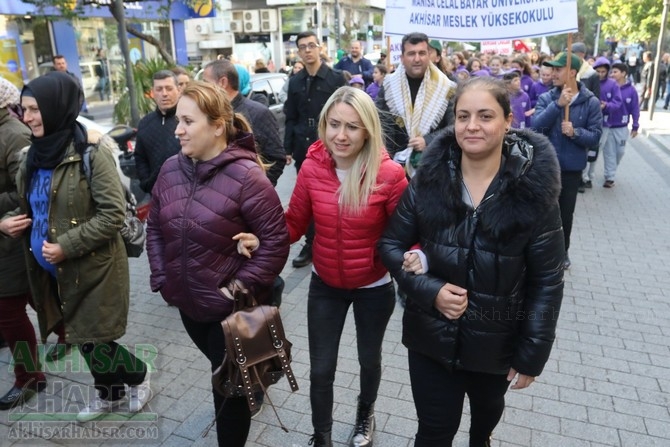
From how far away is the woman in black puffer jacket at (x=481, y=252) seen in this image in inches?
82.9

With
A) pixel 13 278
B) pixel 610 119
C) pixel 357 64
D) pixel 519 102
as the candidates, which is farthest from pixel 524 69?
pixel 13 278

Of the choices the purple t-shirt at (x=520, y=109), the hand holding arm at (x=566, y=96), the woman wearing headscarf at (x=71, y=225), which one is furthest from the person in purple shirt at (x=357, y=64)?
the woman wearing headscarf at (x=71, y=225)

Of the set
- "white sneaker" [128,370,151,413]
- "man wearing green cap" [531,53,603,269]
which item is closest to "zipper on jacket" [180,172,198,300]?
"white sneaker" [128,370,151,413]

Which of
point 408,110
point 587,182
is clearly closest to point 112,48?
point 587,182

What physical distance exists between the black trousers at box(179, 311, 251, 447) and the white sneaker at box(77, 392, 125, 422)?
1078 mm

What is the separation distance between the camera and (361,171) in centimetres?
263

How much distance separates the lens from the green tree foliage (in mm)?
19675

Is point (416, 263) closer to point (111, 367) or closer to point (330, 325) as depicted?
point (330, 325)

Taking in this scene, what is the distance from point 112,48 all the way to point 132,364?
2167 centimetres

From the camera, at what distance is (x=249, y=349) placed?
2.38 metres

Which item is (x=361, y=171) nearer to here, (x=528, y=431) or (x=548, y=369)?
(x=528, y=431)

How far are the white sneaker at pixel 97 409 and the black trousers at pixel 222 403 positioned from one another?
3.54 ft

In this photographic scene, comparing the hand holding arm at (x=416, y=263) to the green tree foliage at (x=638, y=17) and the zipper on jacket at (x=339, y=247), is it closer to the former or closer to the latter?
the zipper on jacket at (x=339, y=247)

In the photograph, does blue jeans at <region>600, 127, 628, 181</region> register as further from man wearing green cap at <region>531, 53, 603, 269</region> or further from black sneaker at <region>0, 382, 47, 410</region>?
black sneaker at <region>0, 382, 47, 410</region>
